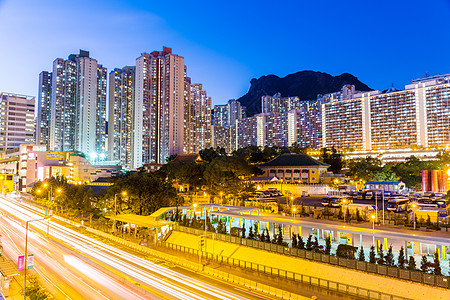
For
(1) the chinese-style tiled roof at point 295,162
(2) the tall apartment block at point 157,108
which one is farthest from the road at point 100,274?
→ (2) the tall apartment block at point 157,108

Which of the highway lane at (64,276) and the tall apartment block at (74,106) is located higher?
the tall apartment block at (74,106)

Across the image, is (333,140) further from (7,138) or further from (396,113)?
(7,138)

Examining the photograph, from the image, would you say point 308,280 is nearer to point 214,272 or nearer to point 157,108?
point 214,272

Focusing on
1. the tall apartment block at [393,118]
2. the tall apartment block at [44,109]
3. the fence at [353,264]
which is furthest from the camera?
the tall apartment block at [44,109]

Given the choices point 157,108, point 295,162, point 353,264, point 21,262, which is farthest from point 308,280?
point 157,108

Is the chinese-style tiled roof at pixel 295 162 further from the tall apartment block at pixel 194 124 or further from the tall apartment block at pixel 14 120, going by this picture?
the tall apartment block at pixel 14 120

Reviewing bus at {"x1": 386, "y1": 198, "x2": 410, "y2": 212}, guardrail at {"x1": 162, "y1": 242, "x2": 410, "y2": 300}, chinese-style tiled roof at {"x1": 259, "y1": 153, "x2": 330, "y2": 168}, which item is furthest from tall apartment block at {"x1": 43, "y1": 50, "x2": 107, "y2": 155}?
bus at {"x1": 386, "y1": 198, "x2": 410, "y2": 212}
